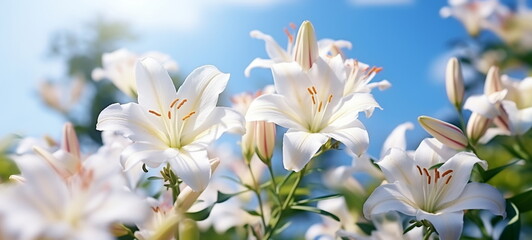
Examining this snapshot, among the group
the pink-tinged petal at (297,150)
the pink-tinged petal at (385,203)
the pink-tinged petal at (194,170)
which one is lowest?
the pink-tinged petal at (385,203)

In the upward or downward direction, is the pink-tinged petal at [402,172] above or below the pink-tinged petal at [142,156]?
below

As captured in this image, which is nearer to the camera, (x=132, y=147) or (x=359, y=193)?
(x=132, y=147)

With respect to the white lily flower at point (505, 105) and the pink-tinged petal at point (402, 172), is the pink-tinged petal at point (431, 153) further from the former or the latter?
the white lily flower at point (505, 105)

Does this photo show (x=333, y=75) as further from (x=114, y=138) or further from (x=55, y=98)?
(x=55, y=98)

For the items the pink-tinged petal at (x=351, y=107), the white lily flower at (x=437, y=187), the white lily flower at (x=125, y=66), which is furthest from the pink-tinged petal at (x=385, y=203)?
the white lily flower at (x=125, y=66)

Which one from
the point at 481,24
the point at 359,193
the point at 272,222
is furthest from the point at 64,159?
the point at 481,24

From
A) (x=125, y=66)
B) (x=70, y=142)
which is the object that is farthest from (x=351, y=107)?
(x=125, y=66)

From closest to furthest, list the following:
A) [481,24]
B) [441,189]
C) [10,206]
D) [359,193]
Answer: [10,206] < [441,189] < [359,193] < [481,24]

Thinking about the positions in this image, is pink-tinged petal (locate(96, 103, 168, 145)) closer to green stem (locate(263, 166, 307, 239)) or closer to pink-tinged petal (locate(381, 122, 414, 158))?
green stem (locate(263, 166, 307, 239))
